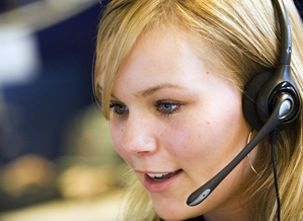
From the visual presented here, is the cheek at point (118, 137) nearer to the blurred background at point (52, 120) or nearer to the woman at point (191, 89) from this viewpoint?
the woman at point (191, 89)

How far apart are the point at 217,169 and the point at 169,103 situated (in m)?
0.13

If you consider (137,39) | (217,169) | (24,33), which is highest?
(137,39)

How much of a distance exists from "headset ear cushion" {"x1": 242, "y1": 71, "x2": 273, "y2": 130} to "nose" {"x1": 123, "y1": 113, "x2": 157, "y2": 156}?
0.15 meters

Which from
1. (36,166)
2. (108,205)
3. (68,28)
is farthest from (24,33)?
(108,205)

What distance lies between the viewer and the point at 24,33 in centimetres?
273

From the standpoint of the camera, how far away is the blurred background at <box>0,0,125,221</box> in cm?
272

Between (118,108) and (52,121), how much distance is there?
5.79 ft

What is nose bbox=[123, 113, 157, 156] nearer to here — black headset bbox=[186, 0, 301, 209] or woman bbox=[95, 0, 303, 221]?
woman bbox=[95, 0, 303, 221]

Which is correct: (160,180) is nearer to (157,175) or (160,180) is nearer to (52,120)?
(157,175)

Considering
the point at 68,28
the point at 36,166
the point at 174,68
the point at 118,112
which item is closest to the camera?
the point at 174,68

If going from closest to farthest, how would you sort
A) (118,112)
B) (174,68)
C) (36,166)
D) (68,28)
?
(174,68) → (118,112) → (68,28) → (36,166)

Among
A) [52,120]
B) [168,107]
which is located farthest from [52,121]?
[168,107]

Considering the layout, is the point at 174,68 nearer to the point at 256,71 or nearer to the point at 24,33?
the point at 256,71

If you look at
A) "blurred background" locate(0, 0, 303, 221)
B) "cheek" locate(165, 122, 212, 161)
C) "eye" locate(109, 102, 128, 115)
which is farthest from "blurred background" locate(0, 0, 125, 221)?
"cheek" locate(165, 122, 212, 161)
